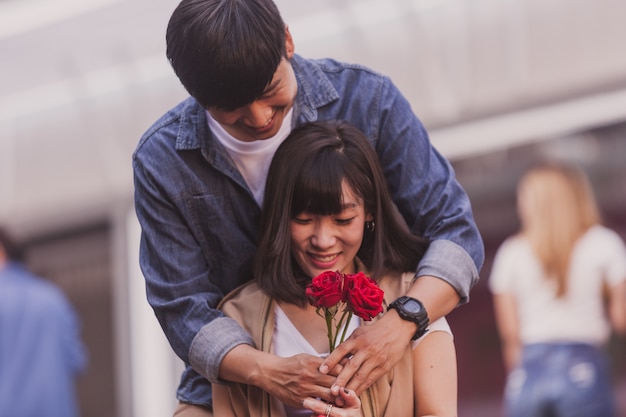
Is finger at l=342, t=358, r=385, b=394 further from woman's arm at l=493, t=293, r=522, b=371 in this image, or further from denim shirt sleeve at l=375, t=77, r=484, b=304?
woman's arm at l=493, t=293, r=522, b=371

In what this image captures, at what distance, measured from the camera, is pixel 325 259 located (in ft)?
7.98

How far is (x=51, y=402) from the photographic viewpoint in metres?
5.37

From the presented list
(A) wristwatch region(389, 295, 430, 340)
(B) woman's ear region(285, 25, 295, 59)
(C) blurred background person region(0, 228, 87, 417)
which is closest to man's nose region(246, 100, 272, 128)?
(B) woman's ear region(285, 25, 295, 59)

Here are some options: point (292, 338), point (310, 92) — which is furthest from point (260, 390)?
point (310, 92)

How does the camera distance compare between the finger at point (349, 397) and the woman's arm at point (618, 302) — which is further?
the woman's arm at point (618, 302)

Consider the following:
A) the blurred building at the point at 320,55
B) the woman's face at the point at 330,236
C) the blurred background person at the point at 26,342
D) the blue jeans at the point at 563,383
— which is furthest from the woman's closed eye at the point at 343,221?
the blurred building at the point at 320,55

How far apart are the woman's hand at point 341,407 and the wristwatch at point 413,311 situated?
19 cm

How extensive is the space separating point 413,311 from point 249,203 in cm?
47

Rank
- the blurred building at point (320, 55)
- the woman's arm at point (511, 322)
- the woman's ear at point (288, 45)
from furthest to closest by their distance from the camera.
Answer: the blurred building at point (320, 55), the woman's arm at point (511, 322), the woman's ear at point (288, 45)

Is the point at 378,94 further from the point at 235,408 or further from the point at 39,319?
the point at 39,319

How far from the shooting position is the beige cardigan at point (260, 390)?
7.74 feet

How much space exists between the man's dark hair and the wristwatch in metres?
3.36

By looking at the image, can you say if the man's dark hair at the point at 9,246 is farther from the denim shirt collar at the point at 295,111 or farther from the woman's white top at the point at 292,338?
the woman's white top at the point at 292,338

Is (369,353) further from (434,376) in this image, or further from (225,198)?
(225,198)
